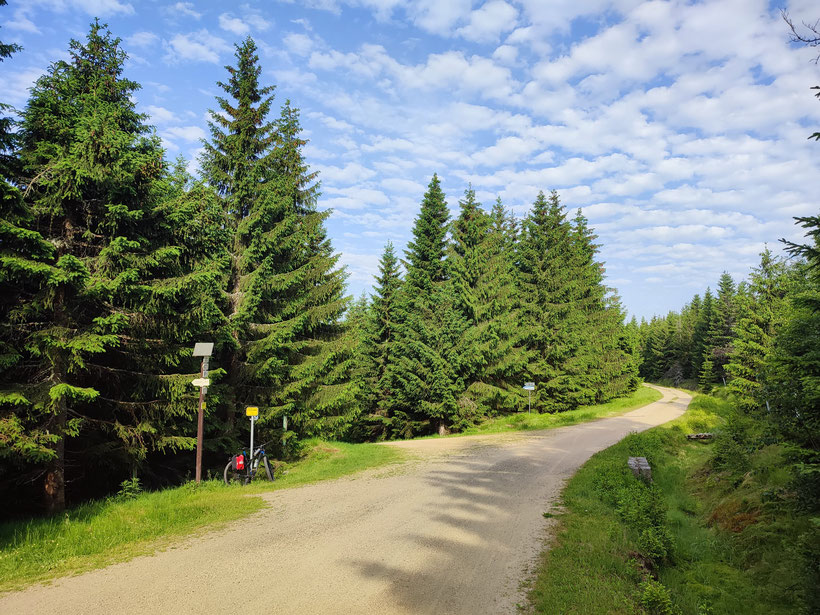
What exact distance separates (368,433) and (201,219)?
68.6 feet

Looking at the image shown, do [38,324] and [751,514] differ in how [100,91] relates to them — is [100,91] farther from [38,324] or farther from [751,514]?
[751,514]

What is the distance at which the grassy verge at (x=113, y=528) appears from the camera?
19.3 feet

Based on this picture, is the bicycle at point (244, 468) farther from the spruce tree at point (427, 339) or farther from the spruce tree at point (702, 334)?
the spruce tree at point (702, 334)

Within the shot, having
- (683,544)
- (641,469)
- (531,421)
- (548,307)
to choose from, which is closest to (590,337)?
(548,307)

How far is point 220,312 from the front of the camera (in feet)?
39.0

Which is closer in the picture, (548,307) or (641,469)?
(641,469)

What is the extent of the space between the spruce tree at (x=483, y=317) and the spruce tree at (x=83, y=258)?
17628 mm

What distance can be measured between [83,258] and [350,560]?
321 inches

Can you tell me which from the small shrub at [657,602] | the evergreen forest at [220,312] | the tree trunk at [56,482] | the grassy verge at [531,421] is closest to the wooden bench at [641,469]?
the evergreen forest at [220,312]

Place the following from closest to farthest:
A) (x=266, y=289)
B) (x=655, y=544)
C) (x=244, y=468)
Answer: (x=655, y=544) → (x=244, y=468) → (x=266, y=289)

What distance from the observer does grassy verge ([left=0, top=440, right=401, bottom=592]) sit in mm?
5871

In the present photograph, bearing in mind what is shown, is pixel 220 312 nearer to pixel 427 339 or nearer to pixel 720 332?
pixel 427 339

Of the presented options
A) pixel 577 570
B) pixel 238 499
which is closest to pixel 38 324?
pixel 238 499

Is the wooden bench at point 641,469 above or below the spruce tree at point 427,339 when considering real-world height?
below
